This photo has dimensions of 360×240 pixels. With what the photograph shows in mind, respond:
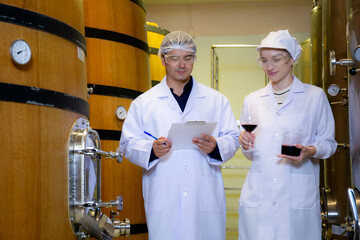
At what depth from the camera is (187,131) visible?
2.41 metres

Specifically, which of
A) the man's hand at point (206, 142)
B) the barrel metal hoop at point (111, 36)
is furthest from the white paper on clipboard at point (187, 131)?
the barrel metal hoop at point (111, 36)

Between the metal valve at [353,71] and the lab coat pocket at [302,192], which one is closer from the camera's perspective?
the metal valve at [353,71]

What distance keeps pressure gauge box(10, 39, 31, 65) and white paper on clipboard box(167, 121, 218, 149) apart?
76cm

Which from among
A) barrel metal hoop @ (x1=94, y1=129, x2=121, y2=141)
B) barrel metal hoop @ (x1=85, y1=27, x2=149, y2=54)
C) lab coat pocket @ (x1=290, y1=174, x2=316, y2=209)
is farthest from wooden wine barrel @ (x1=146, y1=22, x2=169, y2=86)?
lab coat pocket @ (x1=290, y1=174, x2=316, y2=209)

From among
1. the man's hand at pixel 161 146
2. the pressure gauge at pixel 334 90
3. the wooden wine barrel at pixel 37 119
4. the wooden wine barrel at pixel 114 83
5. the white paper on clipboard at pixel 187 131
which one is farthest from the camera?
the pressure gauge at pixel 334 90

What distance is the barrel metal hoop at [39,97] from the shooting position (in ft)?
5.75

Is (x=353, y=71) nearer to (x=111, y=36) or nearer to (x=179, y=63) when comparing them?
(x=179, y=63)

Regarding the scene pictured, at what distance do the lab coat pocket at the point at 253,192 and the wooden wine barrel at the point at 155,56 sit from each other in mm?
1923

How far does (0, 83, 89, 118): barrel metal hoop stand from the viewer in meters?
1.75

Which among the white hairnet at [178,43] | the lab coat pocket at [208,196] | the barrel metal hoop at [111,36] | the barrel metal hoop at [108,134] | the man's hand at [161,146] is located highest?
the barrel metal hoop at [111,36]

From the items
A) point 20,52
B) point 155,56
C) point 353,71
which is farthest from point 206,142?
point 155,56

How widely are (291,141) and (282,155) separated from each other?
126 millimetres

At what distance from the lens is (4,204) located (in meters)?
1.71

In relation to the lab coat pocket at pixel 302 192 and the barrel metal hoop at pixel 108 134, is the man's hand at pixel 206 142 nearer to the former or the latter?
the lab coat pocket at pixel 302 192
